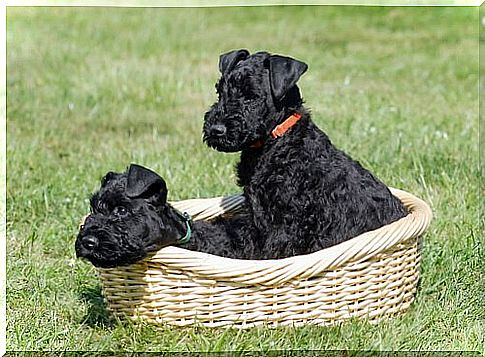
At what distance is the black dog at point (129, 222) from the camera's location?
14.7ft

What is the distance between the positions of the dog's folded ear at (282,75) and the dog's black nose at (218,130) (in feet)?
1.24

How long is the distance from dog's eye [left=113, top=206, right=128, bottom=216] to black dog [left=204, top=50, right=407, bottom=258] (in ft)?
2.12

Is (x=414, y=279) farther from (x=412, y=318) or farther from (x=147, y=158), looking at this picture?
(x=147, y=158)

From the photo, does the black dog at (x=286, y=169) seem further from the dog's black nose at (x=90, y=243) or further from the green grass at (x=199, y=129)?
the dog's black nose at (x=90, y=243)

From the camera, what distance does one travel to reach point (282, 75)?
16.4 ft

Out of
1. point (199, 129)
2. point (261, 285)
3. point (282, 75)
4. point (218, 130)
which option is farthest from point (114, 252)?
point (199, 129)

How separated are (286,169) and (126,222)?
1053mm

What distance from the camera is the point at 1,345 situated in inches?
191

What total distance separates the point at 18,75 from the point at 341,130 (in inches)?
179

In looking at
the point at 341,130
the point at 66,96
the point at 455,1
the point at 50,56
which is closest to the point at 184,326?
the point at 341,130

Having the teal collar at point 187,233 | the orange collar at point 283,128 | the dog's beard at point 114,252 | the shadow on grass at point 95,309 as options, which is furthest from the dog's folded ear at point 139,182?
the shadow on grass at point 95,309

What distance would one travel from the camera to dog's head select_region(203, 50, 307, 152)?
4.90 metres

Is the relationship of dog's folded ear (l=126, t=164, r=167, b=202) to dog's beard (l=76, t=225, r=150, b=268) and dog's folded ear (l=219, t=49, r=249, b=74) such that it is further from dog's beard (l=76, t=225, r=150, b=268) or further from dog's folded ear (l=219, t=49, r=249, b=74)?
dog's folded ear (l=219, t=49, r=249, b=74)

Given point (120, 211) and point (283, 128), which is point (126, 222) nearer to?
point (120, 211)
